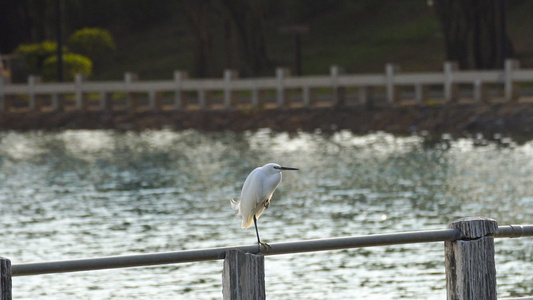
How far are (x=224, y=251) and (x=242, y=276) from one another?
20cm

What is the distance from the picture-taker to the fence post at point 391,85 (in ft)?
118

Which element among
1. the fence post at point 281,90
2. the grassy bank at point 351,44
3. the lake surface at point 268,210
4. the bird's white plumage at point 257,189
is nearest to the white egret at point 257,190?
the bird's white plumage at point 257,189

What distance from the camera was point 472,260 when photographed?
717 cm

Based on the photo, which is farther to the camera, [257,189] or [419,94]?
[419,94]

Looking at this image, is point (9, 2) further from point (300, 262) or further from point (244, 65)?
point (300, 262)

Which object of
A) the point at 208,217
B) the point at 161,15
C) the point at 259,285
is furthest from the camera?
the point at 161,15

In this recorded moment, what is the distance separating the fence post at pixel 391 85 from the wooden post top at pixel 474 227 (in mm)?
28985

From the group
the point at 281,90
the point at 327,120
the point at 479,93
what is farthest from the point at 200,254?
the point at 281,90

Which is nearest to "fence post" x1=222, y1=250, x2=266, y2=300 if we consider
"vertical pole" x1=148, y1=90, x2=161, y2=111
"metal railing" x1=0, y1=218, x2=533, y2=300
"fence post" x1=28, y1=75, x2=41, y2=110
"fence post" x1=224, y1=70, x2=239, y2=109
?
"metal railing" x1=0, y1=218, x2=533, y2=300

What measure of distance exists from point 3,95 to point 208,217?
27.2 meters

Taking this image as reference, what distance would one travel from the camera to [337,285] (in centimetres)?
1299

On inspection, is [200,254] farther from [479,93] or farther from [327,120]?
[327,120]

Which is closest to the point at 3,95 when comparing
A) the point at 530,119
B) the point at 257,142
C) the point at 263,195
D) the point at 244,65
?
the point at 244,65

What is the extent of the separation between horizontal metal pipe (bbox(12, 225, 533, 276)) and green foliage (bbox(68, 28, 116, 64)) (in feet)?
187
